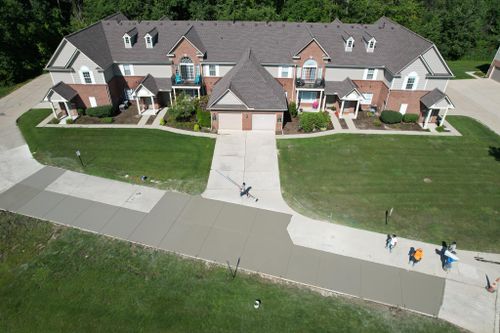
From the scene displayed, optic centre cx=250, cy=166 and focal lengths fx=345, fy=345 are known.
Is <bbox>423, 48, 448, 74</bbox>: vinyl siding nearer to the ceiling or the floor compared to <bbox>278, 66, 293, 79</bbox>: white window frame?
nearer to the ceiling

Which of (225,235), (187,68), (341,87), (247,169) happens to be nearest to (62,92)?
(187,68)

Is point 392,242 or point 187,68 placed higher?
point 187,68

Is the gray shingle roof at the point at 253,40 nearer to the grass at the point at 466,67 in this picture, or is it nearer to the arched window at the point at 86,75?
the arched window at the point at 86,75

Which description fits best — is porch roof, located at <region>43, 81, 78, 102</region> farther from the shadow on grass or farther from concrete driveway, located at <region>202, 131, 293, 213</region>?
the shadow on grass

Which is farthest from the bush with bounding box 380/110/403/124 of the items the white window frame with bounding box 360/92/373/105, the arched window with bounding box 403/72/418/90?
the white window frame with bounding box 360/92/373/105

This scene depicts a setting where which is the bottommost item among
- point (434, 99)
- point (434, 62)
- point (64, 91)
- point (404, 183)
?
point (404, 183)

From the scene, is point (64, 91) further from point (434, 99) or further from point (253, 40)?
point (434, 99)
